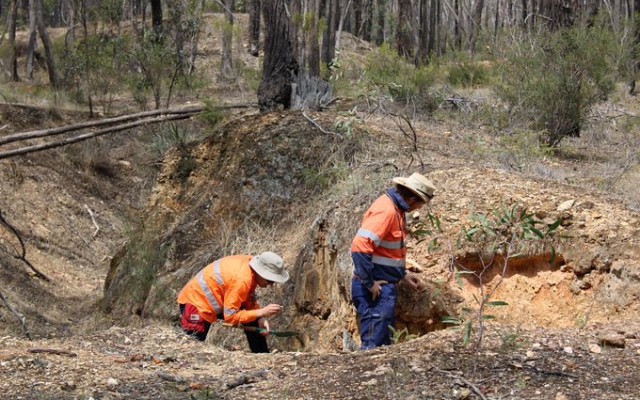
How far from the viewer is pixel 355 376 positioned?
542cm

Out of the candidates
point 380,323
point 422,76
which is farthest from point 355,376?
point 422,76

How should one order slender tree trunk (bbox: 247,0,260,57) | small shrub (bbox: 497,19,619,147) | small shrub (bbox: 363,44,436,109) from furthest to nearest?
slender tree trunk (bbox: 247,0,260,57) < small shrub (bbox: 363,44,436,109) < small shrub (bbox: 497,19,619,147)

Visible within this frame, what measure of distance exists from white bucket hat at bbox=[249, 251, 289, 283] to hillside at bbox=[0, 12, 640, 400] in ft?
2.18

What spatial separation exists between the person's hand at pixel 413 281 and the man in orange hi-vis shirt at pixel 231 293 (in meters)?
0.94

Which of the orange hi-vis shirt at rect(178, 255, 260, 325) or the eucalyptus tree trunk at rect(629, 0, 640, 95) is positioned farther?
the eucalyptus tree trunk at rect(629, 0, 640, 95)

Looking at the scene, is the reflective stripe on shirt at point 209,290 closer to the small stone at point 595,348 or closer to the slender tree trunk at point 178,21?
the small stone at point 595,348

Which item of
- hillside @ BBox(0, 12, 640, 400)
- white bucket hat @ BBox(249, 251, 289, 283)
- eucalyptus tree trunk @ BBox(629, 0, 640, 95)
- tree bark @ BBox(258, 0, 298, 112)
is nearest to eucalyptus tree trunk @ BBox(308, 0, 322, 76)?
hillside @ BBox(0, 12, 640, 400)

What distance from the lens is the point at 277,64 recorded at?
Result: 40.9 ft

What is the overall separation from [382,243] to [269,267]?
3.10 feet

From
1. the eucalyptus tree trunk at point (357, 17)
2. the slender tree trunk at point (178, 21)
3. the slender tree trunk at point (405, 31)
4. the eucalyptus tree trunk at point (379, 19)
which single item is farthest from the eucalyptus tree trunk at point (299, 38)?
the eucalyptus tree trunk at point (379, 19)

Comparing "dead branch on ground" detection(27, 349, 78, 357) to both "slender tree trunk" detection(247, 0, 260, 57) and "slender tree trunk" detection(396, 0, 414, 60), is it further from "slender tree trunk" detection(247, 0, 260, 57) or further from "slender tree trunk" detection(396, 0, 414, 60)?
"slender tree trunk" detection(247, 0, 260, 57)

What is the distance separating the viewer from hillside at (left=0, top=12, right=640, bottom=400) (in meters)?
5.43

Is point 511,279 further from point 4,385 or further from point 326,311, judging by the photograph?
point 4,385

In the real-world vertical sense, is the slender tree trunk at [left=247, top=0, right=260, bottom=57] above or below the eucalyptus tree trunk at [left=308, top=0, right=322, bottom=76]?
below
